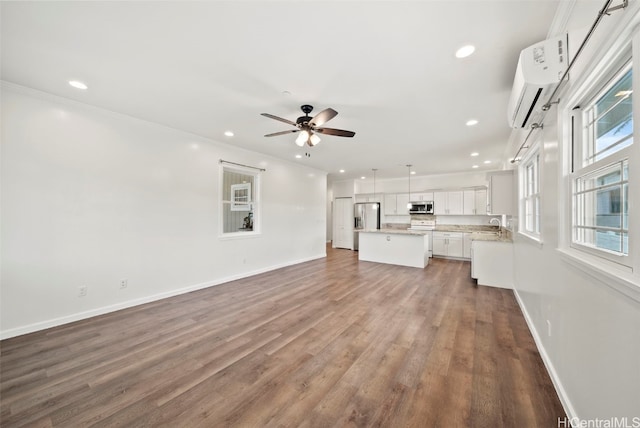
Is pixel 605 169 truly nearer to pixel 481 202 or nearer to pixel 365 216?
pixel 481 202

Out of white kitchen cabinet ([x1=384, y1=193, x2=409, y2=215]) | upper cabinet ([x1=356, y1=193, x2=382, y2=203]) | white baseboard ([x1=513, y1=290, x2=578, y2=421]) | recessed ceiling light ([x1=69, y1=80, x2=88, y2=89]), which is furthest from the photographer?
upper cabinet ([x1=356, y1=193, x2=382, y2=203])

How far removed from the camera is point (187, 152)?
13.3 ft

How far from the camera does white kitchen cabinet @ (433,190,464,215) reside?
7.32 m

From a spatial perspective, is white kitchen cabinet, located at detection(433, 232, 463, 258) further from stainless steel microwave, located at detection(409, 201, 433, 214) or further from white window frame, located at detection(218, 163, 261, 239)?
white window frame, located at detection(218, 163, 261, 239)

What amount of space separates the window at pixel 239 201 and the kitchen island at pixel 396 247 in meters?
3.21

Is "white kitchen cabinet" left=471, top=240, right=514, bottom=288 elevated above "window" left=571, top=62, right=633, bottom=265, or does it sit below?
below

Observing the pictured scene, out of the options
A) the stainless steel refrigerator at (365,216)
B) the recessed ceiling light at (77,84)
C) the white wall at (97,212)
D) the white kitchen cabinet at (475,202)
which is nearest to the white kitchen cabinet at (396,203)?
the stainless steel refrigerator at (365,216)

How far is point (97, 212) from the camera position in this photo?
3.14m

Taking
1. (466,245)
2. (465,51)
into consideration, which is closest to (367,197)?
(466,245)

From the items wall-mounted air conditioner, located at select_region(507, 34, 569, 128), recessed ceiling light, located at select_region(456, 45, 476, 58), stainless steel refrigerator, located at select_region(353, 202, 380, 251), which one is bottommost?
stainless steel refrigerator, located at select_region(353, 202, 380, 251)

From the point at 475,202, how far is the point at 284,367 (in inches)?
289

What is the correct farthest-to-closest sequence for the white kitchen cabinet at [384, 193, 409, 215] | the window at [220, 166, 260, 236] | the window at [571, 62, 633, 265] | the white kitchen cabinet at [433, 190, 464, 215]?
the white kitchen cabinet at [384, 193, 409, 215] → the white kitchen cabinet at [433, 190, 464, 215] → the window at [220, 166, 260, 236] → the window at [571, 62, 633, 265]

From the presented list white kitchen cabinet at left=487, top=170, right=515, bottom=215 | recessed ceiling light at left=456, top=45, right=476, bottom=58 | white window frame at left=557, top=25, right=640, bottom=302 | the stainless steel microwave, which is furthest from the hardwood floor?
the stainless steel microwave

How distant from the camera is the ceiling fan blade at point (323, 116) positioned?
253 cm
